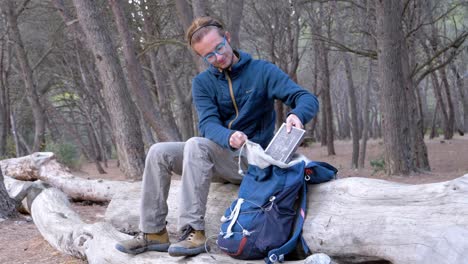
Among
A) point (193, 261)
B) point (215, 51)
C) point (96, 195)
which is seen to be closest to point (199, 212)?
point (193, 261)

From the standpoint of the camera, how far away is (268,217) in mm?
2854

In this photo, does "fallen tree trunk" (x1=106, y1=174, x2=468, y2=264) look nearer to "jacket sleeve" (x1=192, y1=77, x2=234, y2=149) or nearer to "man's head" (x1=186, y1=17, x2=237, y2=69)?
"jacket sleeve" (x1=192, y1=77, x2=234, y2=149)

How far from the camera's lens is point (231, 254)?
2926mm

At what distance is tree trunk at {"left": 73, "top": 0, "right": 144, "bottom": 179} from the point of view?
8.09 meters

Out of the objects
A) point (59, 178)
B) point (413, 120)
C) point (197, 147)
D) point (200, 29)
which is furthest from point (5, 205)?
point (413, 120)

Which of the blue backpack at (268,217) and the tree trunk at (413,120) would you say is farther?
the tree trunk at (413,120)

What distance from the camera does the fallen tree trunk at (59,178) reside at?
6836mm

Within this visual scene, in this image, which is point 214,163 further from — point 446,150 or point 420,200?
point 446,150

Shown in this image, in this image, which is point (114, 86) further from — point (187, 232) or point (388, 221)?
point (388, 221)

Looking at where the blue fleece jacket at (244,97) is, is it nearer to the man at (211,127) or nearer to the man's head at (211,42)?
the man at (211,127)

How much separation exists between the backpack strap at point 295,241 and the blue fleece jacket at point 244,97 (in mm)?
610

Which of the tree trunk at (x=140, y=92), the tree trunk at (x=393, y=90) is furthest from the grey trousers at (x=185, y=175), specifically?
the tree trunk at (x=393, y=90)

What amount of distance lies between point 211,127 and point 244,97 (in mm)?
311

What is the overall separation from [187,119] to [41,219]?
33.4 feet
